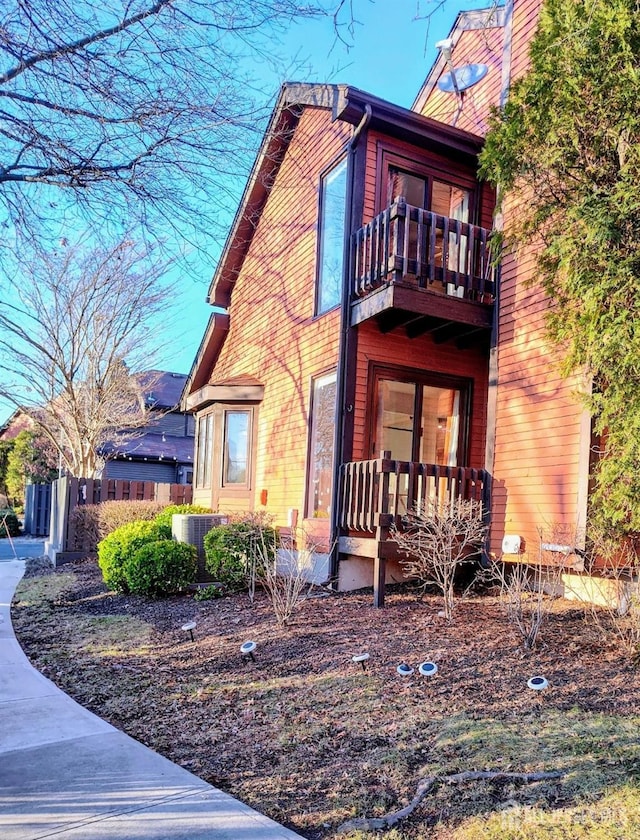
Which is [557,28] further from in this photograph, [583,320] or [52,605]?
[52,605]

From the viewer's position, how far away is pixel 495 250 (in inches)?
265

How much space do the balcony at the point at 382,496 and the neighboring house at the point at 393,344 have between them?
1.1 inches

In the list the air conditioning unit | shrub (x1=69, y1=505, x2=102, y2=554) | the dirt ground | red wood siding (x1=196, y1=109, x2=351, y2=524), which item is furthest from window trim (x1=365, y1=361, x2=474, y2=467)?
shrub (x1=69, y1=505, x2=102, y2=554)

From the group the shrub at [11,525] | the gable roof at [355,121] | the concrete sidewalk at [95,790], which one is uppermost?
the gable roof at [355,121]

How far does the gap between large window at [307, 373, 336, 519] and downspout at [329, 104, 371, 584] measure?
415mm

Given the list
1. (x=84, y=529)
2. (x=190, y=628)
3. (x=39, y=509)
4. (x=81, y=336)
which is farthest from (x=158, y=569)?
(x=39, y=509)

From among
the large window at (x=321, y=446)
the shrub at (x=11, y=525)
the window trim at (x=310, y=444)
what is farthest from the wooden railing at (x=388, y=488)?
the shrub at (x=11, y=525)

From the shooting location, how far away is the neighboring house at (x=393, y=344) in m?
7.17

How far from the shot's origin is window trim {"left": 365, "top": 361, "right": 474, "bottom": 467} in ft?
27.9

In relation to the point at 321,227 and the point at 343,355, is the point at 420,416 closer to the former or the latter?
the point at 343,355

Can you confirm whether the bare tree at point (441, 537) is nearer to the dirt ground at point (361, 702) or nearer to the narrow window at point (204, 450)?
the dirt ground at point (361, 702)

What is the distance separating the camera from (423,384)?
8.91m

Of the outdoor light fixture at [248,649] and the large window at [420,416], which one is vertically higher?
the large window at [420,416]

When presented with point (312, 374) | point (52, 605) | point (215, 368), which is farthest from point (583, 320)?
point (215, 368)
